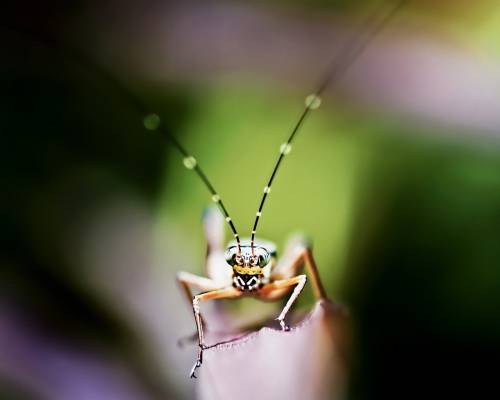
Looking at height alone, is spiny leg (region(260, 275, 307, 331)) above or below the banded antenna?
below

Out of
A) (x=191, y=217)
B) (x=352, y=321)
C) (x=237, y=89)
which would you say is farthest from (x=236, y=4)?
(x=352, y=321)

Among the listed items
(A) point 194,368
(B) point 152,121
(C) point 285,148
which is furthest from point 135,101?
(A) point 194,368

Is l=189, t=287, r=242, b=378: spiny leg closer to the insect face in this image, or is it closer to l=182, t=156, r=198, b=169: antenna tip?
the insect face

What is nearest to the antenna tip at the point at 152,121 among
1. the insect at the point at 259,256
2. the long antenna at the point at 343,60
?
the insect at the point at 259,256

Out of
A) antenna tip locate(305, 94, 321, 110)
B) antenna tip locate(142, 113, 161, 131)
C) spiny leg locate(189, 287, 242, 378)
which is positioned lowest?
spiny leg locate(189, 287, 242, 378)

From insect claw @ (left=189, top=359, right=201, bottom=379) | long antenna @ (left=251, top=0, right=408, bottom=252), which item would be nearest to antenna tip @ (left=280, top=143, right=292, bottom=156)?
long antenna @ (left=251, top=0, right=408, bottom=252)

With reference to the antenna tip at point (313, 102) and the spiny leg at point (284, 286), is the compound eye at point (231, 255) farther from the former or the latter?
the antenna tip at point (313, 102)

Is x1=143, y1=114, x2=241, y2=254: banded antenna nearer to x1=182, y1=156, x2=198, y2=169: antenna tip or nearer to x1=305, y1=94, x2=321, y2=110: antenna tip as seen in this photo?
x1=182, y1=156, x2=198, y2=169: antenna tip

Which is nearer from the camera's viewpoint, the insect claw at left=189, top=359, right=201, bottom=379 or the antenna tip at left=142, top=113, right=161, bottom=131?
the insect claw at left=189, top=359, right=201, bottom=379
